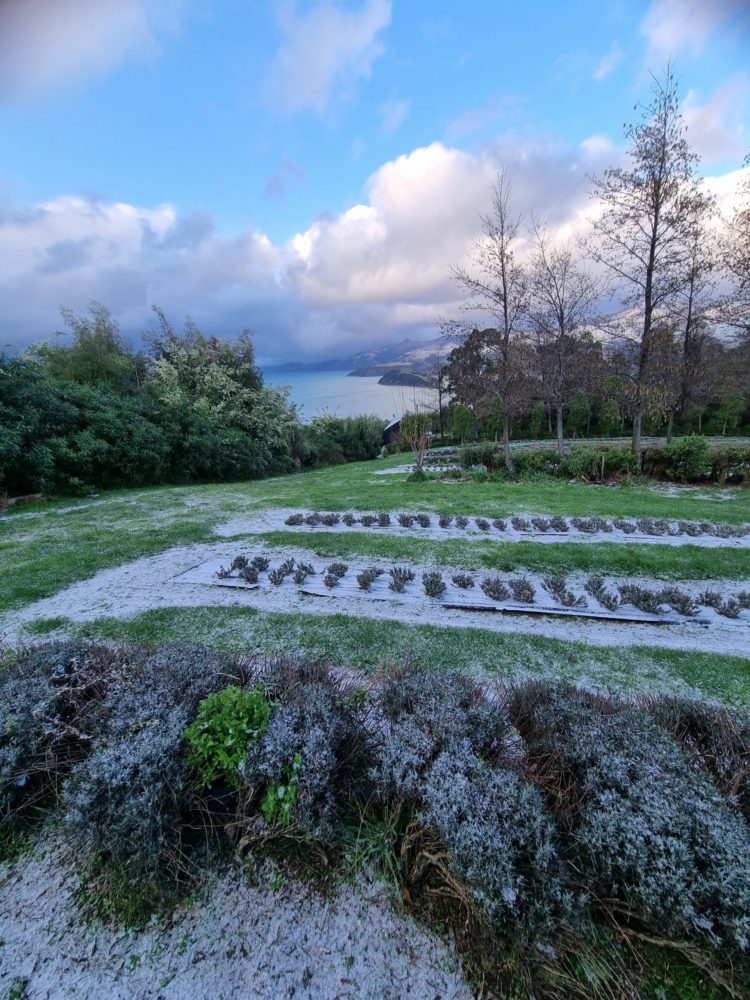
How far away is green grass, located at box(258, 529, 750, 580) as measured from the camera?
4.62 meters

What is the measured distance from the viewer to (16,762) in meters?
1.61

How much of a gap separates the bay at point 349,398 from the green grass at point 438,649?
1777 cm

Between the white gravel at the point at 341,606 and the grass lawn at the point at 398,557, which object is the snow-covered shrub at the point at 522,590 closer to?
the white gravel at the point at 341,606

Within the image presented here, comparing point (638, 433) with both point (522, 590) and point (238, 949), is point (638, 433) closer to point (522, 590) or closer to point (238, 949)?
point (522, 590)

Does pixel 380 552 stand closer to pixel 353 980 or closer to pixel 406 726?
pixel 406 726

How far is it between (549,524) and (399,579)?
3.52m

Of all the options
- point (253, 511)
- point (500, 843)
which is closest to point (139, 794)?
point (500, 843)

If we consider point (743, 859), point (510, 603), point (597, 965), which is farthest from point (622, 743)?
point (510, 603)

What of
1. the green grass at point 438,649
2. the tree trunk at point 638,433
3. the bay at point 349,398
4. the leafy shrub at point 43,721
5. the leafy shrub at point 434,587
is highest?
the bay at point 349,398

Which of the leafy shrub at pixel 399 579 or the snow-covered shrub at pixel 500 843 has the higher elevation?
the snow-covered shrub at pixel 500 843

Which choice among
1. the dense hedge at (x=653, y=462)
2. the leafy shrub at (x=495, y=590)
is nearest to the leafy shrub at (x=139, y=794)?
the leafy shrub at (x=495, y=590)

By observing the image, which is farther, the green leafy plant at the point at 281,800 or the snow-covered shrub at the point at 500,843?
the green leafy plant at the point at 281,800

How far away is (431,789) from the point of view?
55.0 inches

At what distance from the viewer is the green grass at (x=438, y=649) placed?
276 centimetres
